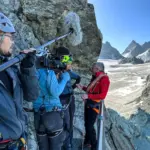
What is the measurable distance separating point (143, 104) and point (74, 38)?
47.2ft

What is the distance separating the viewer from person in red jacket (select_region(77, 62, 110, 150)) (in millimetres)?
5434

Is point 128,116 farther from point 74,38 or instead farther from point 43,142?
point 43,142

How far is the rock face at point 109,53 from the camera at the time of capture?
13238 cm

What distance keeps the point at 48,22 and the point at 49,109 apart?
3768 millimetres

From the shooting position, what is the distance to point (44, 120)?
12.2 feet

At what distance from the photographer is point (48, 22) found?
6.81 meters

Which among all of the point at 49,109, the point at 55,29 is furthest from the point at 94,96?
the point at 55,29

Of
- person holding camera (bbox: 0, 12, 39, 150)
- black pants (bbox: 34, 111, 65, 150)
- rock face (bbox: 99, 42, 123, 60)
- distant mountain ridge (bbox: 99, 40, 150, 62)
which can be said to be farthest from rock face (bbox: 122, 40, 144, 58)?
person holding camera (bbox: 0, 12, 39, 150)

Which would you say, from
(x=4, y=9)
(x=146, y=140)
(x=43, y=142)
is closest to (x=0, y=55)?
(x=43, y=142)

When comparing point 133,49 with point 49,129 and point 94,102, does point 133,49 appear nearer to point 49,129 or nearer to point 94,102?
point 94,102

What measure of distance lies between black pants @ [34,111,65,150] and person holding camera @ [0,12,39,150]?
797 millimetres

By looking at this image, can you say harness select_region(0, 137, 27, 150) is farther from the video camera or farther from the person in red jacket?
the person in red jacket

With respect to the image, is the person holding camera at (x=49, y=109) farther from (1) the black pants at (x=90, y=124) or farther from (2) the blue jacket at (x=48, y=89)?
(1) the black pants at (x=90, y=124)

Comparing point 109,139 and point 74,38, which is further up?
point 74,38
